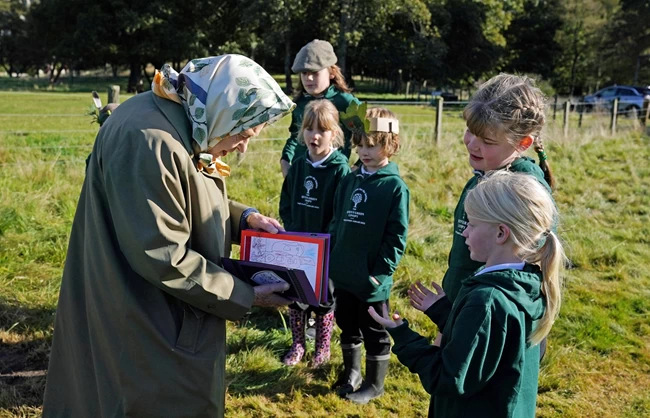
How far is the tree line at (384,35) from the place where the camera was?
114 feet

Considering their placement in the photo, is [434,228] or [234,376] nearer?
[234,376]

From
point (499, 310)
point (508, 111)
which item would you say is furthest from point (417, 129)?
point (499, 310)

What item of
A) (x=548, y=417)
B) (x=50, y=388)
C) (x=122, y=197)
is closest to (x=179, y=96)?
(x=122, y=197)

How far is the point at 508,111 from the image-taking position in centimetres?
245

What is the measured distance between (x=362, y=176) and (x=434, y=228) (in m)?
3.60

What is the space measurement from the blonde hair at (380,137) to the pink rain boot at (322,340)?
1178 millimetres

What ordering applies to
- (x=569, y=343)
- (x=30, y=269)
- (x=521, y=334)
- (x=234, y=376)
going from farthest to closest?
(x=30, y=269) → (x=569, y=343) → (x=234, y=376) → (x=521, y=334)

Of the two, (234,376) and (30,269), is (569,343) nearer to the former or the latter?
(234,376)

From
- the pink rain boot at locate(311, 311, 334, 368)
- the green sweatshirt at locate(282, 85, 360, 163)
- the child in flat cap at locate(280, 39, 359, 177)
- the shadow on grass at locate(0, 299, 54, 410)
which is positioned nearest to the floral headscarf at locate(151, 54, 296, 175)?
the pink rain boot at locate(311, 311, 334, 368)

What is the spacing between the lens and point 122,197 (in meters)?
1.84

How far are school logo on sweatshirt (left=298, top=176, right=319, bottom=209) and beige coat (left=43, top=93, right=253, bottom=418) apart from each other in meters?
1.78

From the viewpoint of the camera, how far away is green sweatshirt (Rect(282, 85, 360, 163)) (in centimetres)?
465

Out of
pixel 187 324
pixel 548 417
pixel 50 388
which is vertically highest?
pixel 187 324

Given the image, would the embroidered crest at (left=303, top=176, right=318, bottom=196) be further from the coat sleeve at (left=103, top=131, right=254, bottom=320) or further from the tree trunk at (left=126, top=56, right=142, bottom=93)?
the tree trunk at (left=126, top=56, right=142, bottom=93)
